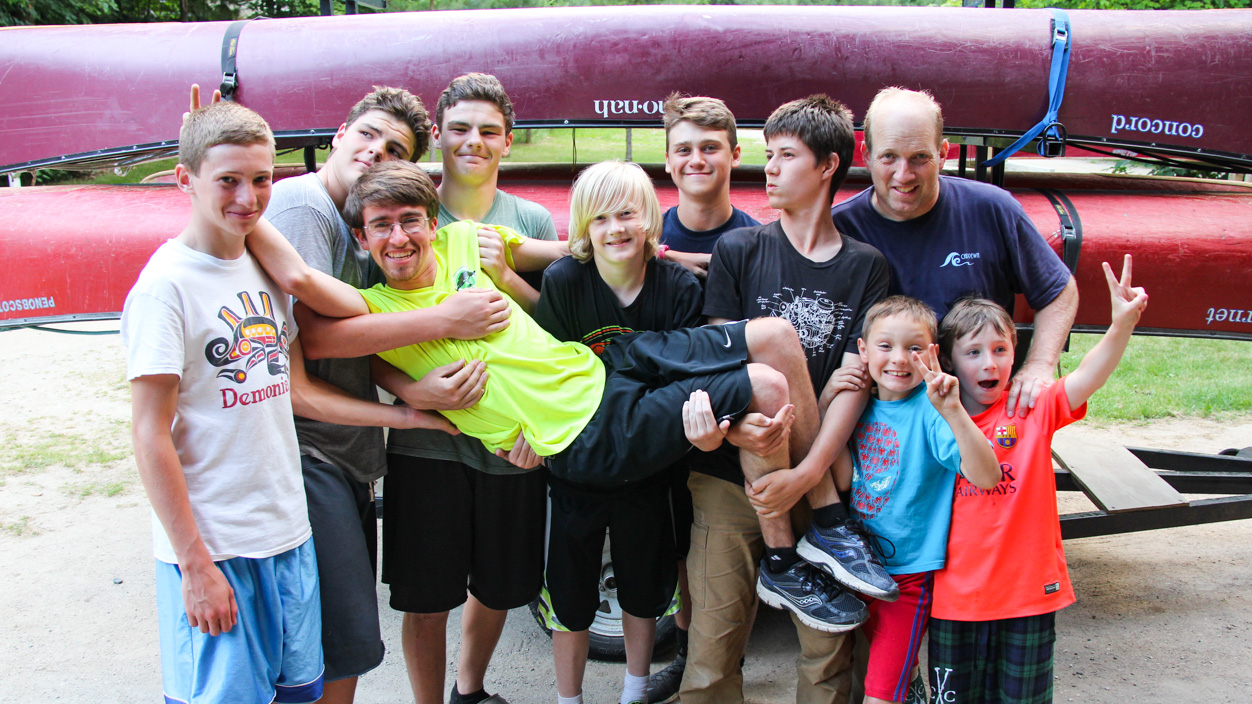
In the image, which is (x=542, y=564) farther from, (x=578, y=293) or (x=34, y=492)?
(x=34, y=492)

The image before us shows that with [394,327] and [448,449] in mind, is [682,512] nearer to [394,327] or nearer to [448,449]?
[448,449]

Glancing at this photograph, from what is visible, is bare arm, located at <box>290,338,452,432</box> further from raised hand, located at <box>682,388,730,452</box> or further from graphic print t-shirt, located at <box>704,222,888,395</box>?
graphic print t-shirt, located at <box>704,222,888,395</box>

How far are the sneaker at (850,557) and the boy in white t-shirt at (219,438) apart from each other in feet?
4.69

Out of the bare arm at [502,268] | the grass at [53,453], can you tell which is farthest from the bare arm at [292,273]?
the grass at [53,453]

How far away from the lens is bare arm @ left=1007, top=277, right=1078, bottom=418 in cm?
234

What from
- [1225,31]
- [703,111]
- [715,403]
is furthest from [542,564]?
[1225,31]

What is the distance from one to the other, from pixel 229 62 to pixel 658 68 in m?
2.00

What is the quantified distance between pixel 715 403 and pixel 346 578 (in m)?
1.15

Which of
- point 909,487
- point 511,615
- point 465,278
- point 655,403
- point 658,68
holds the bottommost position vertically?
point 511,615

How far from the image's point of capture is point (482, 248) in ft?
8.18

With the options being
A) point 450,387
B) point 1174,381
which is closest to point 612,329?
point 450,387

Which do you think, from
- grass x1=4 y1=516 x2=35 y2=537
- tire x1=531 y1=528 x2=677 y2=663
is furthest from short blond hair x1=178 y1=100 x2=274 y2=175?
grass x1=4 y1=516 x2=35 y2=537

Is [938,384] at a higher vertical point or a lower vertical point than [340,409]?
higher

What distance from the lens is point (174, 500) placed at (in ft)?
5.98
